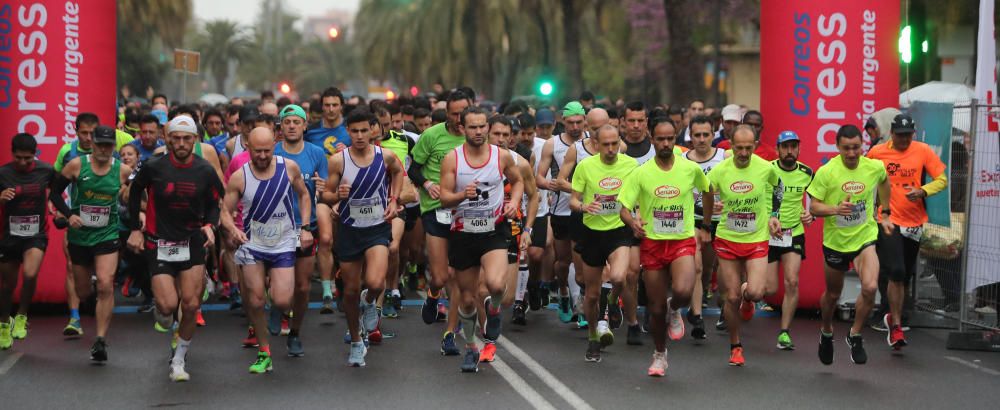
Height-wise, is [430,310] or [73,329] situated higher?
[430,310]

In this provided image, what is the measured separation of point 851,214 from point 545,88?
61.3 ft

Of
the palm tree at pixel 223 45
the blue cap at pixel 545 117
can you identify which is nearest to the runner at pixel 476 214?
the blue cap at pixel 545 117

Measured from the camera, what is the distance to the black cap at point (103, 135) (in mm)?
11930

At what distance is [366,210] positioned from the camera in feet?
37.1

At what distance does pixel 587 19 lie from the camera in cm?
5375

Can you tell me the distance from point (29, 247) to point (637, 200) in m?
5.19

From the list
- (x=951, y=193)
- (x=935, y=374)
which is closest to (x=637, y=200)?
(x=935, y=374)

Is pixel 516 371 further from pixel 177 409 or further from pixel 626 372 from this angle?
pixel 177 409

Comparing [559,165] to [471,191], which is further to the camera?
[559,165]

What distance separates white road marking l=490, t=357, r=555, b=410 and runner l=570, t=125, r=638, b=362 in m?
0.74

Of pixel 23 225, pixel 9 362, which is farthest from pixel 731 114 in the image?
pixel 9 362

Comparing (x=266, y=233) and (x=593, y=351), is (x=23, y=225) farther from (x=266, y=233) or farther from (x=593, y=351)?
(x=593, y=351)

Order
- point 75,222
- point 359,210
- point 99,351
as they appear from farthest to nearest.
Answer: point 75,222, point 359,210, point 99,351

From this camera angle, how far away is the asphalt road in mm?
9664
